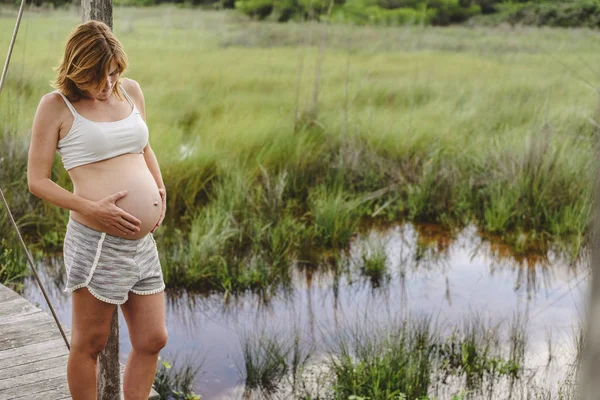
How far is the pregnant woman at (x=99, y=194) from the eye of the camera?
7.19ft

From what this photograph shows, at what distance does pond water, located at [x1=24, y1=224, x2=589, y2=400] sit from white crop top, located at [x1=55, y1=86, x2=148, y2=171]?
70.7 inches

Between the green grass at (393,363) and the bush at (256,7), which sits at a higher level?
the bush at (256,7)

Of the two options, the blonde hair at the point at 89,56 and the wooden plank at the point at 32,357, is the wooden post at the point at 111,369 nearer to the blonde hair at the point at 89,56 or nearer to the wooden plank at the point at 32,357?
the wooden plank at the point at 32,357

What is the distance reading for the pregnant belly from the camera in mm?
2275

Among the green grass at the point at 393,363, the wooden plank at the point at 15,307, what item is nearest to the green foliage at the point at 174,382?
the green grass at the point at 393,363

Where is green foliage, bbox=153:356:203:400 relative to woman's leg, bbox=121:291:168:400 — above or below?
below

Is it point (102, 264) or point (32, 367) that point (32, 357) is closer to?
point (32, 367)

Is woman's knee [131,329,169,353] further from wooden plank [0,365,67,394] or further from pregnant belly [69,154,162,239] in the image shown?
wooden plank [0,365,67,394]

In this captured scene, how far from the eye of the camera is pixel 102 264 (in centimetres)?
227

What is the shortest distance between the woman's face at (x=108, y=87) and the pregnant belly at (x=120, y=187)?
0.18 metres

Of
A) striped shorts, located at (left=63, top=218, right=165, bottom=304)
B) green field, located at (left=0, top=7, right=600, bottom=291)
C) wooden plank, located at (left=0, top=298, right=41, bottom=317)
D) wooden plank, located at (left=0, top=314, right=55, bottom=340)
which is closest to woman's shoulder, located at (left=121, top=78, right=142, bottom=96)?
striped shorts, located at (left=63, top=218, right=165, bottom=304)

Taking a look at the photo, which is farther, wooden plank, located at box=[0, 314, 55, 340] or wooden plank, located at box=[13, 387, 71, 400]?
wooden plank, located at box=[0, 314, 55, 340]

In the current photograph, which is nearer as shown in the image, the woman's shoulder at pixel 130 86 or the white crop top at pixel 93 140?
the white crop top at pixel 93 140

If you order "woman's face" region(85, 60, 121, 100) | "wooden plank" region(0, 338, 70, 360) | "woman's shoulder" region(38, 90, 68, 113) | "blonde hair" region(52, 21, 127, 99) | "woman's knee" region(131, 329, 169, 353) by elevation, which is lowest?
"wooden plank" region(0, 338, 70, 360)
